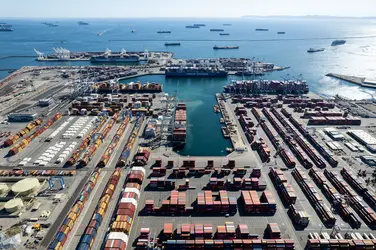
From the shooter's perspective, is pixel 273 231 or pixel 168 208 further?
pixel 168 208

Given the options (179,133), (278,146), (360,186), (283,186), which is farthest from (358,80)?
(179,133)

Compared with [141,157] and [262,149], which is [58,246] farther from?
[262,149]

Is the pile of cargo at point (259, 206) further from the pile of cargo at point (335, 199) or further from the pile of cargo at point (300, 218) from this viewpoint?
the pile of cargo at point (335, 199)

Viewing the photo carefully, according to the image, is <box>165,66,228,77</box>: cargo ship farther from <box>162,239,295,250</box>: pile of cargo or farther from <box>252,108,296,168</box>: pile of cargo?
<box>162,239,295,250</box>: pile of cargo

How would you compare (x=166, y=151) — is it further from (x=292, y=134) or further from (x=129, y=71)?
(x=129, y=71)

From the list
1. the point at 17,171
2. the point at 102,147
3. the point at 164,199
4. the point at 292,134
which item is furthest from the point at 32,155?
the point at 292,134
